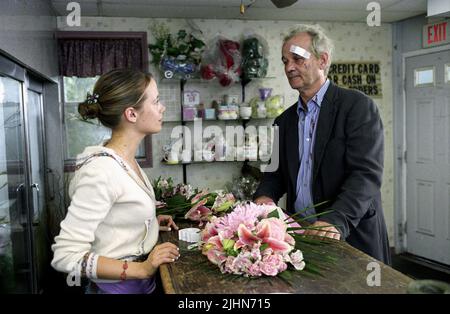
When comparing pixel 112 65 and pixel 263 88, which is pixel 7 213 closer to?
pixel 112 65

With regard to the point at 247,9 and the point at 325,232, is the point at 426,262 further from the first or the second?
the point at 325,232

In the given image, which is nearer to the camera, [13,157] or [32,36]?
[13,157]

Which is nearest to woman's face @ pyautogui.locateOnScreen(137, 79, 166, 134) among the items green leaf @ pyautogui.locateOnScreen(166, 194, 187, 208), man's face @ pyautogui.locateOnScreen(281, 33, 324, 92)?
green leaf @ pyautogui.locateOnScreen(166, 194, 187, 208)

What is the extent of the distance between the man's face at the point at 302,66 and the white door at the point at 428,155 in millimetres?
2954

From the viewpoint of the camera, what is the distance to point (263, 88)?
471 centimetres

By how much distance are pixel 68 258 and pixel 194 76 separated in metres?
3.47

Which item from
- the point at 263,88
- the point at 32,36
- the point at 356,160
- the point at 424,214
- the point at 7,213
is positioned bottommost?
the point at 424,214

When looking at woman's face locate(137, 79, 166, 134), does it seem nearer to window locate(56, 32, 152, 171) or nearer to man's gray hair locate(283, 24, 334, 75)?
man's gray hair locate(283, 24, 334, 75)

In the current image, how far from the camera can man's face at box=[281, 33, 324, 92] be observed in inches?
85.6

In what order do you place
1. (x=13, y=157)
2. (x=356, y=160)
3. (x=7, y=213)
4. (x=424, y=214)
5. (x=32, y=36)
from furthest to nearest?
(x=424, y=214)
(x=32, y=36)
(x=13, y=157)
(x=7, y=213)
(x=356, y=160)

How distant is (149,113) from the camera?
1546 millimetres

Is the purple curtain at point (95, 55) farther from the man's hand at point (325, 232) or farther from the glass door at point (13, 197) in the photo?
the man's hand at point (325, 232)

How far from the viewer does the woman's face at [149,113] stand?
154 cm
